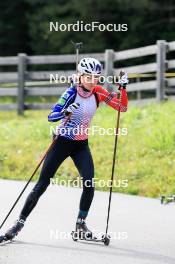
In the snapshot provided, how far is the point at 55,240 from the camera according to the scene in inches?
370

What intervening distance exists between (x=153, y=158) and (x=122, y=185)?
0.97m

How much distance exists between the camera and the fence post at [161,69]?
1855cm

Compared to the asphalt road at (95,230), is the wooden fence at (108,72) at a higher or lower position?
higher

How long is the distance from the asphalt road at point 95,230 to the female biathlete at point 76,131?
49 cm

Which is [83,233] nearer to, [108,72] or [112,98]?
[112,98]

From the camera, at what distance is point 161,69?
1872 cm

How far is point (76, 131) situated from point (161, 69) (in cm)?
987

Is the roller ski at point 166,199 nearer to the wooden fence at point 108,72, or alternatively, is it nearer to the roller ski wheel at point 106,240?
the roller ski wheel at point 106,240

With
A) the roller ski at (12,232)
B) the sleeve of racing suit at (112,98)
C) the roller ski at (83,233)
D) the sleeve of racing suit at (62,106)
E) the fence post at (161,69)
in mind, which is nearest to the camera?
the sleeve of racing suit at (62,106)

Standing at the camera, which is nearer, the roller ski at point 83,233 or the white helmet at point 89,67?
the white helmet at point 89,67

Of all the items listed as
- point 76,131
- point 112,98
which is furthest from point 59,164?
point 112,98

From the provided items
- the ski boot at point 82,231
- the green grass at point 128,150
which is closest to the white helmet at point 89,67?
the ski boot at point 82,231

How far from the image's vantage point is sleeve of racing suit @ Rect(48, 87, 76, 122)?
8891 mm

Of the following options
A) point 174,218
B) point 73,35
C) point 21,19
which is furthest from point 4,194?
point 21,19
